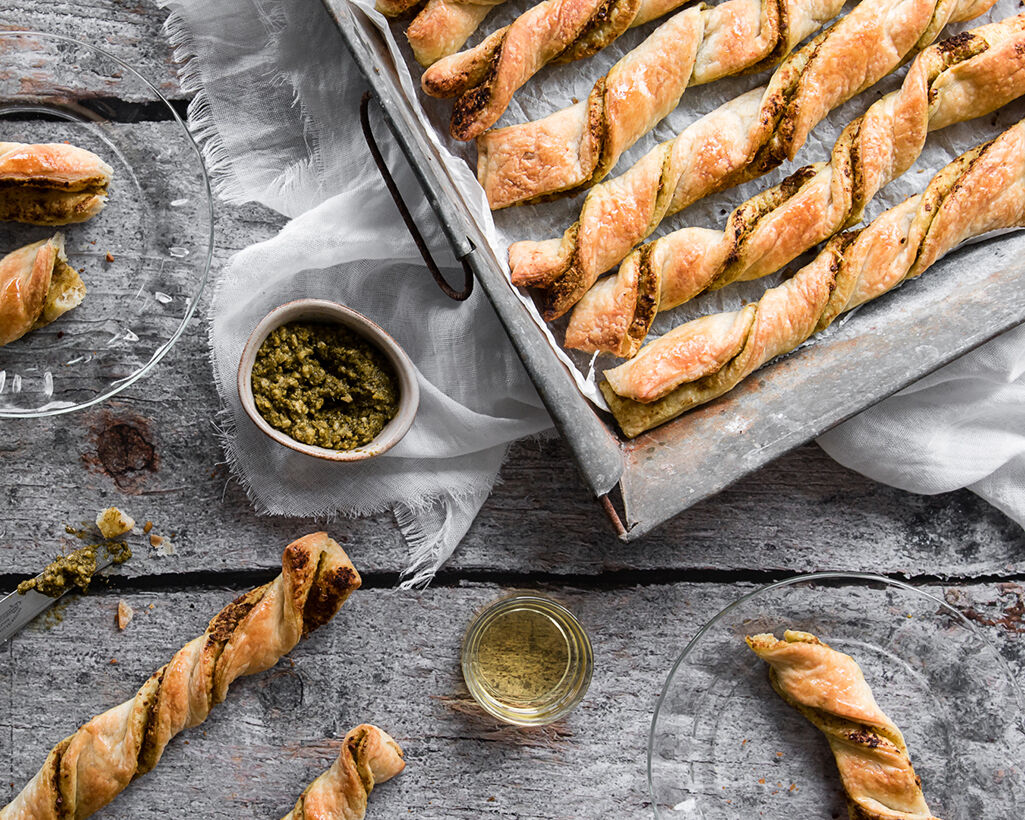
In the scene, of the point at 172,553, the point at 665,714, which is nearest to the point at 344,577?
the point at 172,553

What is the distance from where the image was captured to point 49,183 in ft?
4.29

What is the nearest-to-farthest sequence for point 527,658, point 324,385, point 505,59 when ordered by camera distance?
point 505,59 → point 324,385 → point 527,658

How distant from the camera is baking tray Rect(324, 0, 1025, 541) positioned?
119cm

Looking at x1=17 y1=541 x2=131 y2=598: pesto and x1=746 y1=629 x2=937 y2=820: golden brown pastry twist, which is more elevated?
x1=17 y1=541 x2=131 y2=598: pesto

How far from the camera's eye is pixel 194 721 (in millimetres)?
1411

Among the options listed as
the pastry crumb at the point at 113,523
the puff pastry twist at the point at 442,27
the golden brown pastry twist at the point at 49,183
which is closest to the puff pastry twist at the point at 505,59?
the puff pastry twist at the point at 442,27

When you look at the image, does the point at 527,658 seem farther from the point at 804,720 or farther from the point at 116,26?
the point at 116,26

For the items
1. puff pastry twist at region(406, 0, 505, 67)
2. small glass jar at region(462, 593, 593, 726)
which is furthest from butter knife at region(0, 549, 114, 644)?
puff pastry twist at region(406, 0, 505, 67)

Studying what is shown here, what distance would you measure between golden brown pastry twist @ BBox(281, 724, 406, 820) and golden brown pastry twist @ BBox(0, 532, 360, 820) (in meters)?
0.21

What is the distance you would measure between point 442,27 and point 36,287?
30.4 inches

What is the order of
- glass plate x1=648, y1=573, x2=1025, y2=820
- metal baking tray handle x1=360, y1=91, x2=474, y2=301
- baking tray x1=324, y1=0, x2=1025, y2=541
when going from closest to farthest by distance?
baking tray x1=324, y1=0, x2=1025, y2=541, metal baking tray handle x1=360, y1=91, x2=474, y2=301, glass plate x1=648, y1=573, x2=1025, y2=820

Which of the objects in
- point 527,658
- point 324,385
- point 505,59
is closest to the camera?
point 505,59

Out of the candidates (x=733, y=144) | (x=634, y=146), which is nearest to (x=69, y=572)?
(x=634, y=146)

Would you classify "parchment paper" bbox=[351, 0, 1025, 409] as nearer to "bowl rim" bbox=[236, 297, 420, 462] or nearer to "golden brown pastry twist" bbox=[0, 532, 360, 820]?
"bowl rim" bbox=[236, 297, 420, 462]
